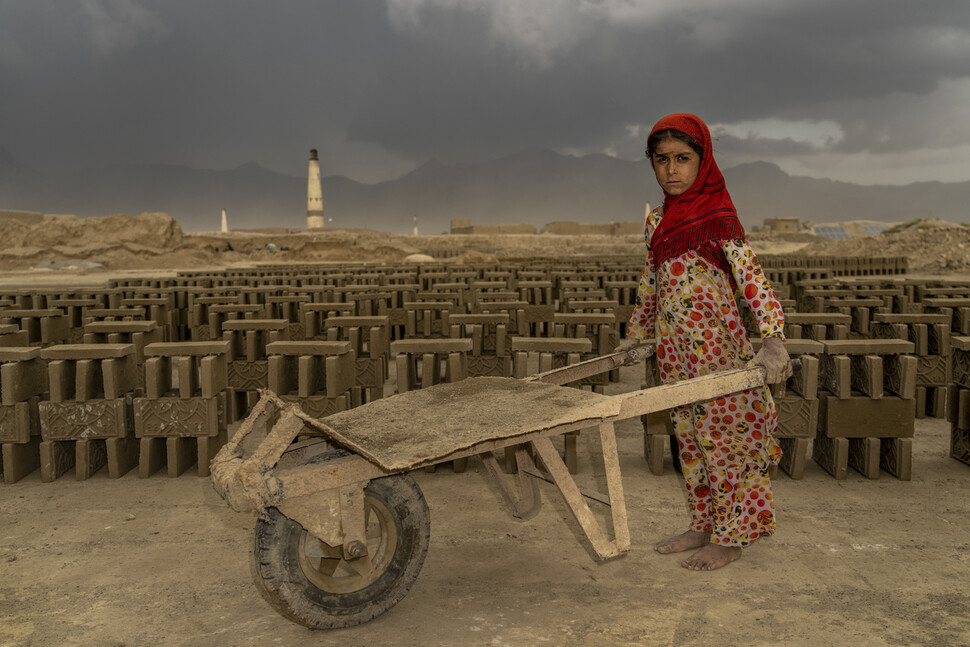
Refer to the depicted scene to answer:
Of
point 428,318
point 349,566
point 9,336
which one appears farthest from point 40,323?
point 349,566

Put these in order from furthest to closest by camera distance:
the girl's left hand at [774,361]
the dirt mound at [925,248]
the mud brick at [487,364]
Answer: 1. the dirt mound at [925,248]
2. the mud brick at [487,364]
3. the girl's left hand at [774,361]

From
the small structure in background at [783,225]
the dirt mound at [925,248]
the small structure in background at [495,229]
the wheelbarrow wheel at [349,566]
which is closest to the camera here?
the wheelbarrow wheel at [349,566]

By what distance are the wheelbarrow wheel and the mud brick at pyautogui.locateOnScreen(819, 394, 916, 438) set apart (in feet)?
10.4

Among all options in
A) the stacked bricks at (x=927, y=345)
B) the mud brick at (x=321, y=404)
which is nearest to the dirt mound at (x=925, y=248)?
the stacked bricks at (x=927, y=345)

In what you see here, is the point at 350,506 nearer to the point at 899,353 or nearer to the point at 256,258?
the point at 899,353

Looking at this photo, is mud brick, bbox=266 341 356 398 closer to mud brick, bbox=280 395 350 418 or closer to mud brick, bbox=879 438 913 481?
mud brick, bbox=280 395 350 418

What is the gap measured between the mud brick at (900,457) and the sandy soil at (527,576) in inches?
4.4

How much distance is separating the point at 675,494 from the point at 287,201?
604 ft

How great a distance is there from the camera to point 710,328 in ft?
11.0

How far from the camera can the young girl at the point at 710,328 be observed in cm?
326

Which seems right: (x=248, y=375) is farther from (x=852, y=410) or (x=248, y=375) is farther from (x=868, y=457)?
(x=868, y=457)

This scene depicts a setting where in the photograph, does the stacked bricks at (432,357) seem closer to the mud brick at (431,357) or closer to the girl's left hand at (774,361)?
the mud brick at (431,357)

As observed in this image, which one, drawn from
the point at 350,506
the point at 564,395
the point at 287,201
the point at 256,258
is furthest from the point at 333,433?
the point at 287,201

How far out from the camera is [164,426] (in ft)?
15.9
